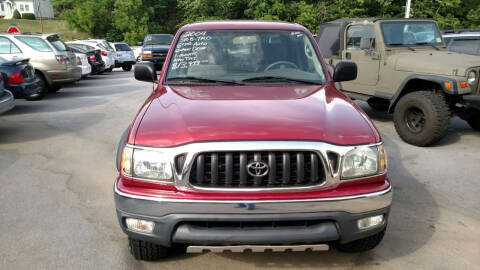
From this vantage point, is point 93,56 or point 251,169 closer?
point 251,169

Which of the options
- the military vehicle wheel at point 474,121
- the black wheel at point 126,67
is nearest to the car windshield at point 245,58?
the military vehicle wheel at point 474,121

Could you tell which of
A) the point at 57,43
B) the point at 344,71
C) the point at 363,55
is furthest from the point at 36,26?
the point at 344,71

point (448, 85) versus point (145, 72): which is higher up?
point (145, 72)

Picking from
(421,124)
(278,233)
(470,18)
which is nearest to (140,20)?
(470,18)

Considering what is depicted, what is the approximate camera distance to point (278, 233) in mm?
2477

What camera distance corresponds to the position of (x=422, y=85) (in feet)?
21.9

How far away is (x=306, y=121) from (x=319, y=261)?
1.08m

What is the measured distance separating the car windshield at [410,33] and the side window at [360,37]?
0.23 metres

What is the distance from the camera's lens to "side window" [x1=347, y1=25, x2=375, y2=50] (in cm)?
739

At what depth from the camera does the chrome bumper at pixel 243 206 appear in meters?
2.45

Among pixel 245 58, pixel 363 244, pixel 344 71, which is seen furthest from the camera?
pixel 344 71

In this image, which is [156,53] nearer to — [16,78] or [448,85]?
[16,78]

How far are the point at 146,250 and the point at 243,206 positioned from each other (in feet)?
3.02

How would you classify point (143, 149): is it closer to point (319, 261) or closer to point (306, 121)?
point (306, 121)
